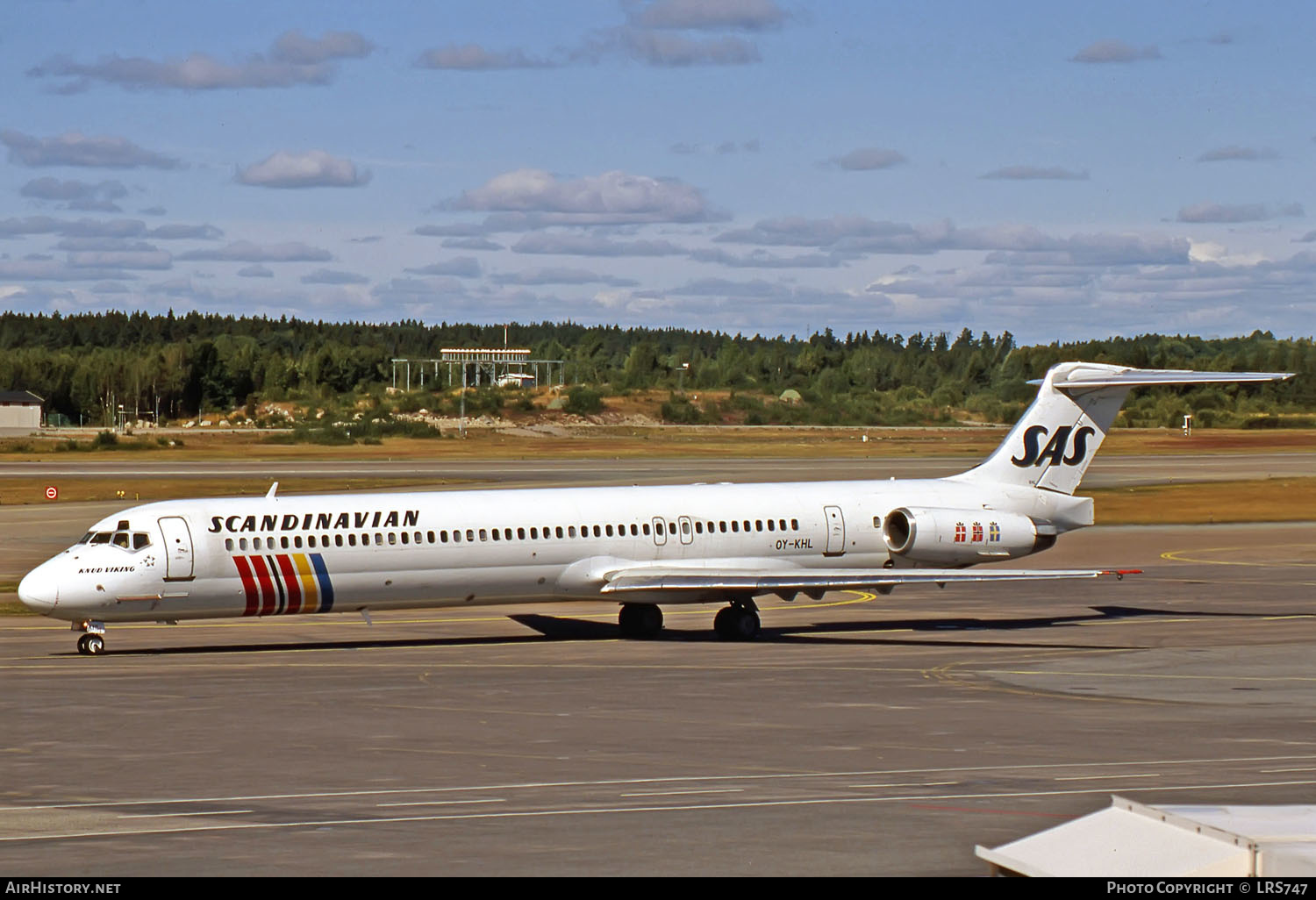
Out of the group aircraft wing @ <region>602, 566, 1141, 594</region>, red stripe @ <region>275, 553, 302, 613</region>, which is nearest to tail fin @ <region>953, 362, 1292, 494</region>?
aircraft wing @ <region>602, 566, 1141, 594</region>

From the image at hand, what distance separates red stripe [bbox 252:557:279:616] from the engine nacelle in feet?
49.0

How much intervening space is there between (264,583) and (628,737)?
14.0m

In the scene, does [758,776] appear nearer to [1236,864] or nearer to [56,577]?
[1236,864]

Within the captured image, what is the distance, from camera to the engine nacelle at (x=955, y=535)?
139 feet

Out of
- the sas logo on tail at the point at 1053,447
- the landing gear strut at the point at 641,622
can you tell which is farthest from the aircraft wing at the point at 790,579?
the sas logo on tail at the point at 1053,447

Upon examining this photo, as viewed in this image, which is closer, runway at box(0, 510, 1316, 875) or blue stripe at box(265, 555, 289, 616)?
runway at box(0, 510, 1316, 875)

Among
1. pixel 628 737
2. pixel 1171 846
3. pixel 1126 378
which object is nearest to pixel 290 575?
pixel 628 737

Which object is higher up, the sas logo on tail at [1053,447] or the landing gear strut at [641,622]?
the sas logo on tail at [1053,447]

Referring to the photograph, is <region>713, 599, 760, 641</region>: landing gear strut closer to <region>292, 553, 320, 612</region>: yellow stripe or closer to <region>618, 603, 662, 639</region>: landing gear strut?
<region>618, 603, 662, 639</region>: landing gear strut

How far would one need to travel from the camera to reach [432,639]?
4112cm

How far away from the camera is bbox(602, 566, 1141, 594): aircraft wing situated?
38.6m

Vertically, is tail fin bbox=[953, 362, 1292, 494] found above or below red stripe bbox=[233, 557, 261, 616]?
above

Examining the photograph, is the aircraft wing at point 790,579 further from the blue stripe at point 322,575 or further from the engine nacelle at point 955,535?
the blue stripe at point 322,575
